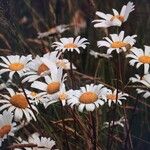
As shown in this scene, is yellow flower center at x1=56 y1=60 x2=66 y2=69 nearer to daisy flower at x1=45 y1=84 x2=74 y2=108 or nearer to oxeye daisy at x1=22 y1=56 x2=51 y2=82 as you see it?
oxeye daisy at x1=22 y1=56 x2=51 y2=82

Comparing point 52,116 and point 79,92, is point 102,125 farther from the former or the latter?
point 79,92

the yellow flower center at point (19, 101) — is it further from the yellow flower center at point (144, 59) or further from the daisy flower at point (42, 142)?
the yellow flower center at point (144, 59)

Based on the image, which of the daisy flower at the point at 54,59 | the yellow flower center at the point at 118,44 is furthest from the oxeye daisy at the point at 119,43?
the daisy flower at the point at 54,59

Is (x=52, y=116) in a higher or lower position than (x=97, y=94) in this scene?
lower

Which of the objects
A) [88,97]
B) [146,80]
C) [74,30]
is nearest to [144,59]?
[146,80]

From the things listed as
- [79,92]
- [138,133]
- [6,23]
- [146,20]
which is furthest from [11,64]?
[146,20]

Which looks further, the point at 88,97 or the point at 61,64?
the point at 61,64

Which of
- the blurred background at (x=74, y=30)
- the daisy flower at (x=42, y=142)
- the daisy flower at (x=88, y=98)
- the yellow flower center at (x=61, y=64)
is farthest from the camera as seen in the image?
the blurred background at (x=74, y=30)

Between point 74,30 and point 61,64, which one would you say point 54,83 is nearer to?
point 61,64
